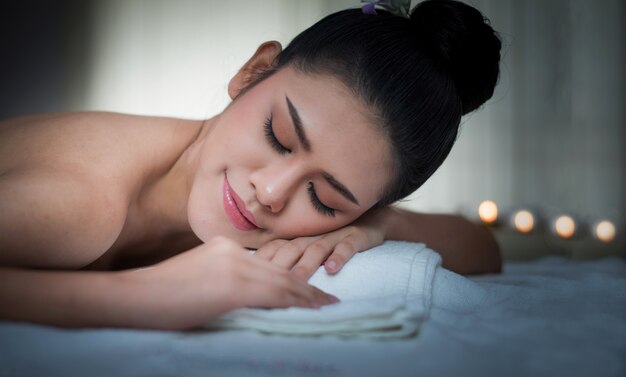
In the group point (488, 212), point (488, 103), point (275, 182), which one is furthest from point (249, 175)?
point (488, 103)

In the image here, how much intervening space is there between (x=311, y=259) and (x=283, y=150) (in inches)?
8.1

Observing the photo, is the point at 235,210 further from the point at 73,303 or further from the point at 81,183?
the point at 73,303

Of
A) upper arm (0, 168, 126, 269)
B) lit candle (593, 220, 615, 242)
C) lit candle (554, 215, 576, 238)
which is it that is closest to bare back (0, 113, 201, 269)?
upper arm (0, 168, 126, 269)

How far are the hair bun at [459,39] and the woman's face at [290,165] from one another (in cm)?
24

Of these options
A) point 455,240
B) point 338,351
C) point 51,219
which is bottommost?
point 455,240

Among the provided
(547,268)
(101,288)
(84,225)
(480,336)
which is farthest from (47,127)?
(547,268)

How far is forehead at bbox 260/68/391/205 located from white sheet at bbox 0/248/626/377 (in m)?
0.31

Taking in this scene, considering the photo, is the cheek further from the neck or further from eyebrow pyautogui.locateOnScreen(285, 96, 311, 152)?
the neck

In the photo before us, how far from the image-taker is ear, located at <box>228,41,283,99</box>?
1232 millimetres

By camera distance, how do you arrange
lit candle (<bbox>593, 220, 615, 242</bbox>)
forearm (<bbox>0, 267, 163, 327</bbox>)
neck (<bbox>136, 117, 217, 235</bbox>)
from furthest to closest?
lit candle (<bbox>593, 220, 615, 242</bbox>)
neck (<bbox>136, 117, 217, 235</bbox>)
forearm (<bbox>0, 267, 163, 327</bbox>)

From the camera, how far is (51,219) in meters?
0.78

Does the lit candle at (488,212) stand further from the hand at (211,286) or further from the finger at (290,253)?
the hand at (211,286)

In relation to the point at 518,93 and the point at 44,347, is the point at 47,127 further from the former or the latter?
the point at 518,93

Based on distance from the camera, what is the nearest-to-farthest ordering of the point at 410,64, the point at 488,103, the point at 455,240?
the point at 410,64 < the point at 455,240 < the point at 488,103
